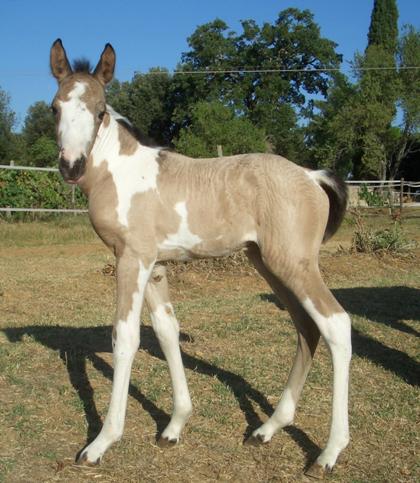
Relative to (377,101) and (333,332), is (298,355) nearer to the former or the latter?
(333,332)

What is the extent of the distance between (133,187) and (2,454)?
183 cm

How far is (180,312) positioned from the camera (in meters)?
7.21

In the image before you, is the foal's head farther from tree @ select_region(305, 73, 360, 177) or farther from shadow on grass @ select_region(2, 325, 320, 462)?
tree @ select_region(305, 73, 360, 177)

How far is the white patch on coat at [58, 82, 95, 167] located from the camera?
3299 millimetres

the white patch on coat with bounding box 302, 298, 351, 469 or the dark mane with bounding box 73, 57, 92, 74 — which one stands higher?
the dark mane with bounding box 73, 57, 92, 74

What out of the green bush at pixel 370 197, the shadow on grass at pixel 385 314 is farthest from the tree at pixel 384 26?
the shadow on grass at pixel 385 314

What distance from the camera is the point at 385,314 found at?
727 cm

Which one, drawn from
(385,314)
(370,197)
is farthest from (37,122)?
(385,314)

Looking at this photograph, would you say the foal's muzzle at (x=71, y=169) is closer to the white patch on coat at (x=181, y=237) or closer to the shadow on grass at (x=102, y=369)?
the white patch on coat at (x=181, y=237)

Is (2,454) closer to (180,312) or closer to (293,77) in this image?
(180,312)

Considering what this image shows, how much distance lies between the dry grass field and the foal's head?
1.73 meters

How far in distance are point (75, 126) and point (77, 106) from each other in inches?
5.6

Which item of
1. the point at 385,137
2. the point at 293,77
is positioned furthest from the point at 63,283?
the point at 293,77

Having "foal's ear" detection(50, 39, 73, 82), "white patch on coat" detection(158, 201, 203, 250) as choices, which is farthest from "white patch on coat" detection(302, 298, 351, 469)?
"foal's ear" detection(50, 39, 73, 82)
